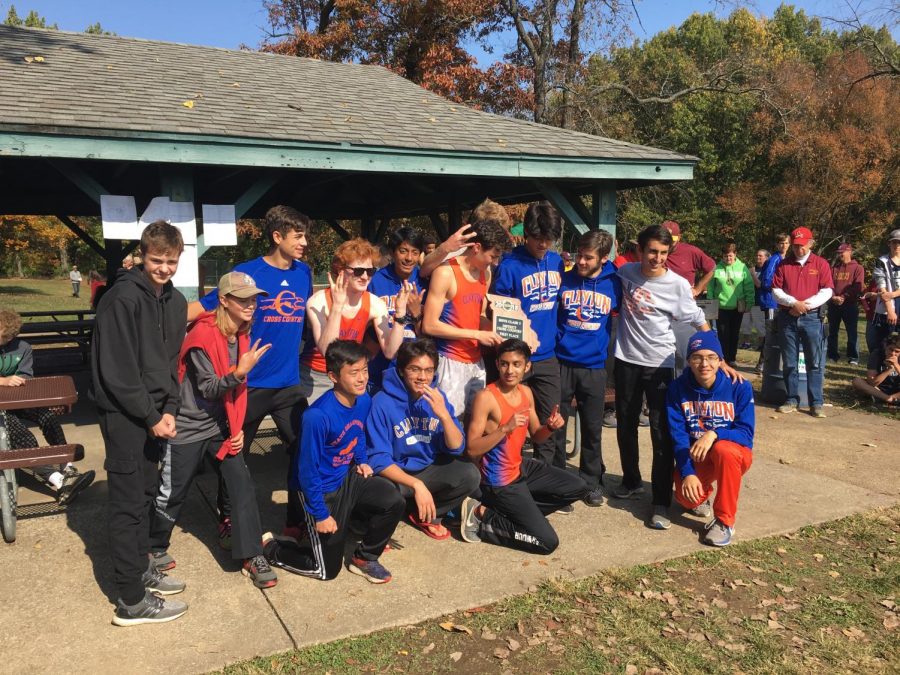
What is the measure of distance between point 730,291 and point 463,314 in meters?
7.00

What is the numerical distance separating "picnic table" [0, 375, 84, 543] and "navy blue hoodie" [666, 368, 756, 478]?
3704mm

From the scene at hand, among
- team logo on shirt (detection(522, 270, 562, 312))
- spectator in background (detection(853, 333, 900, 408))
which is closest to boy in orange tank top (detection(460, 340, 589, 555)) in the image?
team logo on shirt (detection(522, 270, 562, 312))

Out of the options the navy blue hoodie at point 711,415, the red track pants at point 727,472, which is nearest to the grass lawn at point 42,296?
the navy blue hoodie at point 711,415

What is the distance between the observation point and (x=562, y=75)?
21031 mm

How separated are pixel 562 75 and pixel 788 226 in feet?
39.7

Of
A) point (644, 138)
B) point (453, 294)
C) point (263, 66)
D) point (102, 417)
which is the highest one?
point (644, 138)

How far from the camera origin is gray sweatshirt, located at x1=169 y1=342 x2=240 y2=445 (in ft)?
11.4

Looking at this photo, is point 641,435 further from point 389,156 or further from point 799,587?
point 389,156

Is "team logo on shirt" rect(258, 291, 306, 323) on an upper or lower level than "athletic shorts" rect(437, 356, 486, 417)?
upper

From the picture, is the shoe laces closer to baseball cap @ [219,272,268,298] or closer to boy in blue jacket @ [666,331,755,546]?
baseball cap @ [219,272,268,298]

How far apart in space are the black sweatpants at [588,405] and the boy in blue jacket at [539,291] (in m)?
0.14

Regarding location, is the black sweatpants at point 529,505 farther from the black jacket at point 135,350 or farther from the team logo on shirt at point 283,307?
the black jacket at point 135,350

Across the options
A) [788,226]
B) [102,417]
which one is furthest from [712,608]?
[788,226]

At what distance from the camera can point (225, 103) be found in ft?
21.7
